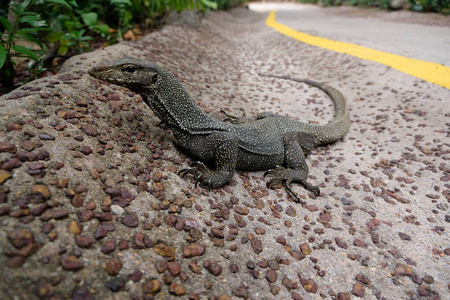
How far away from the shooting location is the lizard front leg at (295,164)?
3078mm

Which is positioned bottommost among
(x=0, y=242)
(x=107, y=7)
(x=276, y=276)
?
(x=276, y=276)

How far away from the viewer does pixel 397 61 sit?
5.52 m

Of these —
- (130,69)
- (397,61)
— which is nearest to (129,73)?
(130,69)

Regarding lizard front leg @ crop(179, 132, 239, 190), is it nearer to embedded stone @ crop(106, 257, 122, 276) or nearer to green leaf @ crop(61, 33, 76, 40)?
embedded stone @ crop(106, 257, 122, 276)

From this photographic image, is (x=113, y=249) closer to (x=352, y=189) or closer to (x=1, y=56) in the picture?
(x=1, y=56)

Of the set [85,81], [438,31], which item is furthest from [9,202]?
[438,31]

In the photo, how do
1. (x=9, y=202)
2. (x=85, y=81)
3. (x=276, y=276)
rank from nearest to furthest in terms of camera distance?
1. (x=9, y=202)
2. (x=276, y=276)
3. (x=85, y=81)

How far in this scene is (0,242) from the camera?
1.46 meters

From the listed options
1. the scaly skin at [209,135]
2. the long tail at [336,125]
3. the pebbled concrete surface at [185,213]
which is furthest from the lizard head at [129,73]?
the long tail at [336,125]

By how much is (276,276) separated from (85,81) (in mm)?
2831

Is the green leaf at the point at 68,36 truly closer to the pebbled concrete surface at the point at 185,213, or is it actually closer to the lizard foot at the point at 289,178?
the pebbled concrete surface at the point at 185,213

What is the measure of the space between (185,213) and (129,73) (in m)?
1.44

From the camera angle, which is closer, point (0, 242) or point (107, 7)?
point (0, 242)

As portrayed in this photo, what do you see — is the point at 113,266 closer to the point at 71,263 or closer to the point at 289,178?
the point at 71,263
